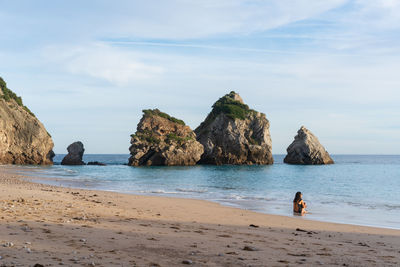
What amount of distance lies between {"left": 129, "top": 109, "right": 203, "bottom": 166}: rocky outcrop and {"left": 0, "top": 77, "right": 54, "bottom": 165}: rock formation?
18.1 metres

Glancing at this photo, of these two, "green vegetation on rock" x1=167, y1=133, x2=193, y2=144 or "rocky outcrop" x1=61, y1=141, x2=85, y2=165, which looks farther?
"rocky outcrop" x1=61, y1=141, x2=85, y2=165

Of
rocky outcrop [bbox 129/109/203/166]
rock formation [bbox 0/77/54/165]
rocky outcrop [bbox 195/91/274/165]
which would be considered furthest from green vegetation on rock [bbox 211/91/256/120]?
rock formation [bbox 0/77/54/165]

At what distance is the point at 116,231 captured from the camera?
29.0ft

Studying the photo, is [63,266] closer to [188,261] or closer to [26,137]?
[188,261]

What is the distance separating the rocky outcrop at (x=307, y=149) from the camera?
96125mm

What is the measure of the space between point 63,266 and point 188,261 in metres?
2.03

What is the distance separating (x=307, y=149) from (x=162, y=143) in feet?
129

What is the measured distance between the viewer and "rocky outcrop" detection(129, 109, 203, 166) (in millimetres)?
80562

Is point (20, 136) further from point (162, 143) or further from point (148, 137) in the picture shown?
point (162, 143)

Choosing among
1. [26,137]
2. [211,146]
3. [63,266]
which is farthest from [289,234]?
[211,146]

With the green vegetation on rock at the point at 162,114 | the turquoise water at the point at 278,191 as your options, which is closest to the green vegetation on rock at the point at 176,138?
the green vegetation on rock at the point at 162,114

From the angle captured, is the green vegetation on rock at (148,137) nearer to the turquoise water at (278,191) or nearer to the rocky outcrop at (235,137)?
the rocky outcrop at (235,137)

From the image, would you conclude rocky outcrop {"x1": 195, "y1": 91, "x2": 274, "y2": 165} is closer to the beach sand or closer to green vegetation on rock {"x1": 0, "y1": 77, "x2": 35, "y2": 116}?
green vegetation on rock {"x1": 0, "y1": 77, "x2": 35, "y2": 116}

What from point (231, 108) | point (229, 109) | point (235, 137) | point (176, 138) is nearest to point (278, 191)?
point (176, 138)
